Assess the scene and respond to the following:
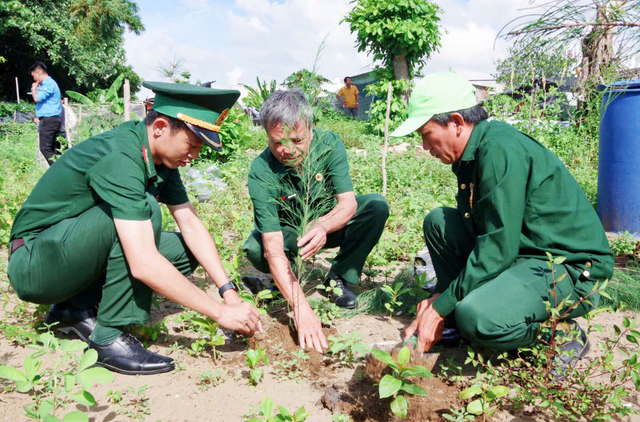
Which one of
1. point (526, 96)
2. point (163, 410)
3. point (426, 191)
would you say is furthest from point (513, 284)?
point (526, 96)

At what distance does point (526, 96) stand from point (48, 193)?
6.39m

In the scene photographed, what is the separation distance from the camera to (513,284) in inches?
77.5

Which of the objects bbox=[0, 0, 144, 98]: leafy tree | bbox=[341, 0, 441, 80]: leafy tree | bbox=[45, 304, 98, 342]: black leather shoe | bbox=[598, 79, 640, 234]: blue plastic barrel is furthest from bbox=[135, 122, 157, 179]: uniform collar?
bbox=[0, 0, 144, 98]: leafy tree

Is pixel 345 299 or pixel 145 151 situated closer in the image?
pixel 145 151

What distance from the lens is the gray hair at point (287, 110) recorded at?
2.48m

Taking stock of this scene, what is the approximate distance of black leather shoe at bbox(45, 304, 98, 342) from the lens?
2.44 meters

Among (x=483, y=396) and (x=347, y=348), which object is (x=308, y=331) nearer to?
(x=347, y=348)

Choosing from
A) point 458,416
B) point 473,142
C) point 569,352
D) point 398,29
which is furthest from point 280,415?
point 398,29

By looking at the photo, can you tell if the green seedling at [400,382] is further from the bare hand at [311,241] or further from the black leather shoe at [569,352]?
the bare hand at [311,241]

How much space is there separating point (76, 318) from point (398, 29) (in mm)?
10944

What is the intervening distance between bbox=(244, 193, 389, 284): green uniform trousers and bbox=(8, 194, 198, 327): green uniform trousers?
85 cm

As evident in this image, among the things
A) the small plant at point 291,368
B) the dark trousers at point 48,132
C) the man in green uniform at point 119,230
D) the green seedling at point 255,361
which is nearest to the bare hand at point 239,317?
the man in green uniform at point 119,230

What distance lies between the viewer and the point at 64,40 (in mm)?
18453

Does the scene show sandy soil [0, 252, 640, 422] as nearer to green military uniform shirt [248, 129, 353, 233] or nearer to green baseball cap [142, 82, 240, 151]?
green military uniform shirt [248, 129, 353, 233]
